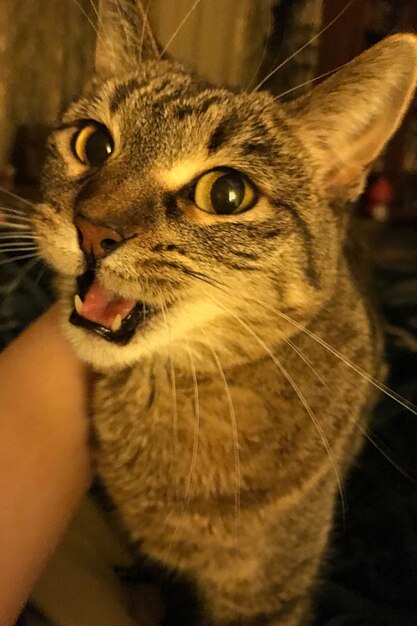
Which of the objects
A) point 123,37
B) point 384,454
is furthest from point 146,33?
point 384,454

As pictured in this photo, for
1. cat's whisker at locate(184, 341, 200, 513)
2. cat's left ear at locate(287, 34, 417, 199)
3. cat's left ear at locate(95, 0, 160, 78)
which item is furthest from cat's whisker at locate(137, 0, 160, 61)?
cat's whisker at locate(184, 341, 200, 513)

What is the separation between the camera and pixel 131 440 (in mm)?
924

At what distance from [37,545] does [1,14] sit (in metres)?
1.57

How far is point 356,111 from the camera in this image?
0.85m

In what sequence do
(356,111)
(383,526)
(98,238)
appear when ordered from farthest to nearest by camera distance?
(383,526)
(356,111)
(98,238)

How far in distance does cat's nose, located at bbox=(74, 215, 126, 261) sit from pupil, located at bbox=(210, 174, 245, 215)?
0.16 m

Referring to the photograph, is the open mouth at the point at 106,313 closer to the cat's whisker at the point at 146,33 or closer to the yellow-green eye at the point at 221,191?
the yellow-green eye at the point at 221,191

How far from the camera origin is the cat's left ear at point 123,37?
995mm

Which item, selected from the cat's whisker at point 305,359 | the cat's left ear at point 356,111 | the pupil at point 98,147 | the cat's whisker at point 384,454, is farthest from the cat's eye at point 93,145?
the cat's whisker at point 384,454

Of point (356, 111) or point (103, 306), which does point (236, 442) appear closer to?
point (103, 306)

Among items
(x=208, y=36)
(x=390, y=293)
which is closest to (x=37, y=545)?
(x=390, y=293)

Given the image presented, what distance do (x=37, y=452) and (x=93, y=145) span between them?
473 mm

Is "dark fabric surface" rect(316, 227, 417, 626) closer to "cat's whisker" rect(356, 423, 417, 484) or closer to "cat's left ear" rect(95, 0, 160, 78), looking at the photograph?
"cat's whisker" rect(356, 423, 417, 484)

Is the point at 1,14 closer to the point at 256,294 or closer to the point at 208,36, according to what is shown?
the point at 208,36
